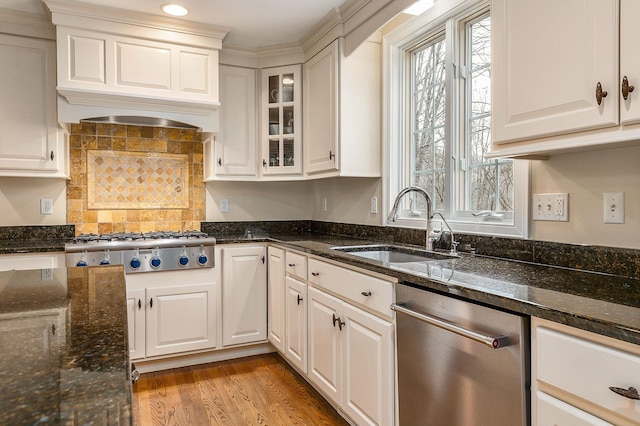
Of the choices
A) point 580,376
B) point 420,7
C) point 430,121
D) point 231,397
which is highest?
point 420,7

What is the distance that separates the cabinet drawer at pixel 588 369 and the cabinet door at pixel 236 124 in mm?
2655

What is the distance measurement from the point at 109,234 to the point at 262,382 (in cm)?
154

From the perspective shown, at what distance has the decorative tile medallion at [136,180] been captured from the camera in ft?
10.4

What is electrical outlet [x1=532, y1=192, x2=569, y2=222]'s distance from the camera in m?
1.71

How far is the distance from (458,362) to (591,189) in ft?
2.79

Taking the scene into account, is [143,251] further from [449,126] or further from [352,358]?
[449,126]

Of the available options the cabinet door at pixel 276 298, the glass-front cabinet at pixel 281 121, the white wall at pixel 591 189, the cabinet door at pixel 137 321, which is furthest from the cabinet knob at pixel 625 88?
the cabinet door at pixel 137 321

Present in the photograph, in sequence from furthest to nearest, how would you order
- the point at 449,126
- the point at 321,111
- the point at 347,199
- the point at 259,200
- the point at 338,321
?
the point at 259,200
the point at 347,199
the point at 321,111
the point at 449,126
the point at 338,321

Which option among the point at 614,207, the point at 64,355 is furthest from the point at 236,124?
the point at 64,355

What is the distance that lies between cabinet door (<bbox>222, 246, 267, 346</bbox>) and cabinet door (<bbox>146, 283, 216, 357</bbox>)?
0.36 ft

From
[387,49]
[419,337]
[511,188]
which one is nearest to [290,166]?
[387,49]

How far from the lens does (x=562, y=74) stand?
136 centimetres

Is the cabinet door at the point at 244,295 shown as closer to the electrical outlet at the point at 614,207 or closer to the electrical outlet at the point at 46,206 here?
the electrical outlet at the point at 46,206

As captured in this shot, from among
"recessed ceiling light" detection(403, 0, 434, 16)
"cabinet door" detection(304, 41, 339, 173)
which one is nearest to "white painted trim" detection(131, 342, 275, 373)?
"cabinet door" detection(304, 41, 339, 173)
